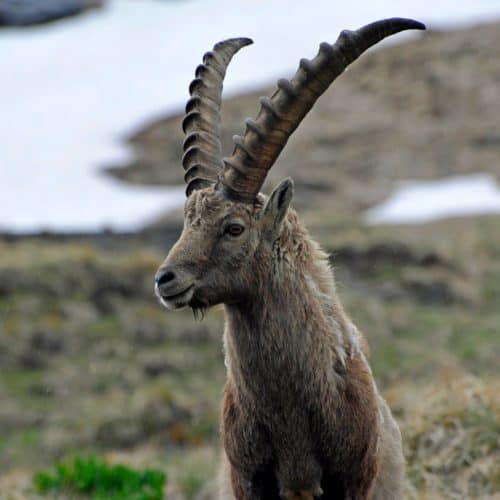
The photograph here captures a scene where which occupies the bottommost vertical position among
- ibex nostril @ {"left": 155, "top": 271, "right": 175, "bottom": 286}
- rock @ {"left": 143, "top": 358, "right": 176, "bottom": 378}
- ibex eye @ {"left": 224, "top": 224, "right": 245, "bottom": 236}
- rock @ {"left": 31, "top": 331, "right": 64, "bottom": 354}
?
rock @ {"left": 143, "top": 358, "right": 176, "bottom": 378}

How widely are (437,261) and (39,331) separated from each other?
37.1ft

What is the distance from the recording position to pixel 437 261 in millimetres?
28500

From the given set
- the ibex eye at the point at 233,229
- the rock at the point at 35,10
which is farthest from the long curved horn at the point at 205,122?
the rock at the point at 35,10

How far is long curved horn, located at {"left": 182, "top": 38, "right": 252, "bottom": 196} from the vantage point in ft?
23.1

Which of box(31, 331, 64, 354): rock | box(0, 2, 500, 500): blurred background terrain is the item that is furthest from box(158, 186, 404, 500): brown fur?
box(31, 331, 64, 354): rock

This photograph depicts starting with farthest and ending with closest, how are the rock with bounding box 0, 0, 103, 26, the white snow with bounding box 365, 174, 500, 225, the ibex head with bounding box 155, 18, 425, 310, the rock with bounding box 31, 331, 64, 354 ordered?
the rock with bounding box 0, 0, 103, 26, the white snow with bounding box 365, 174, 500, 225, the rock with bounding box 31, 331, 64, 354, the ibex head with bounding box 155, 18, 425, 310

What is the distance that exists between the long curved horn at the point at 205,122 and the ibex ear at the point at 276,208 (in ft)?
1.61

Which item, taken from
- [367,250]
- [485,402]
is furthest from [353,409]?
[367,250]

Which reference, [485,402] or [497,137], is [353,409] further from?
[497,137]

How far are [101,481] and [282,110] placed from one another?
4.91m

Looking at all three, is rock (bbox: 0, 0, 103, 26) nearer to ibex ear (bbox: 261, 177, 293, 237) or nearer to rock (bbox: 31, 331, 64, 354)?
rock (bbox: 31, 331, 64, 354)

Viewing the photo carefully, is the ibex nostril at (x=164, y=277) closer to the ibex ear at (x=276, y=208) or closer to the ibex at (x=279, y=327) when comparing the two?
the ibex at (x=279, y=327)

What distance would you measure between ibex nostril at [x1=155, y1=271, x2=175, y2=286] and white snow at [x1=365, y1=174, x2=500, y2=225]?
3327 cm

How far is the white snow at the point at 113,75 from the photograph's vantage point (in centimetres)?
4419
